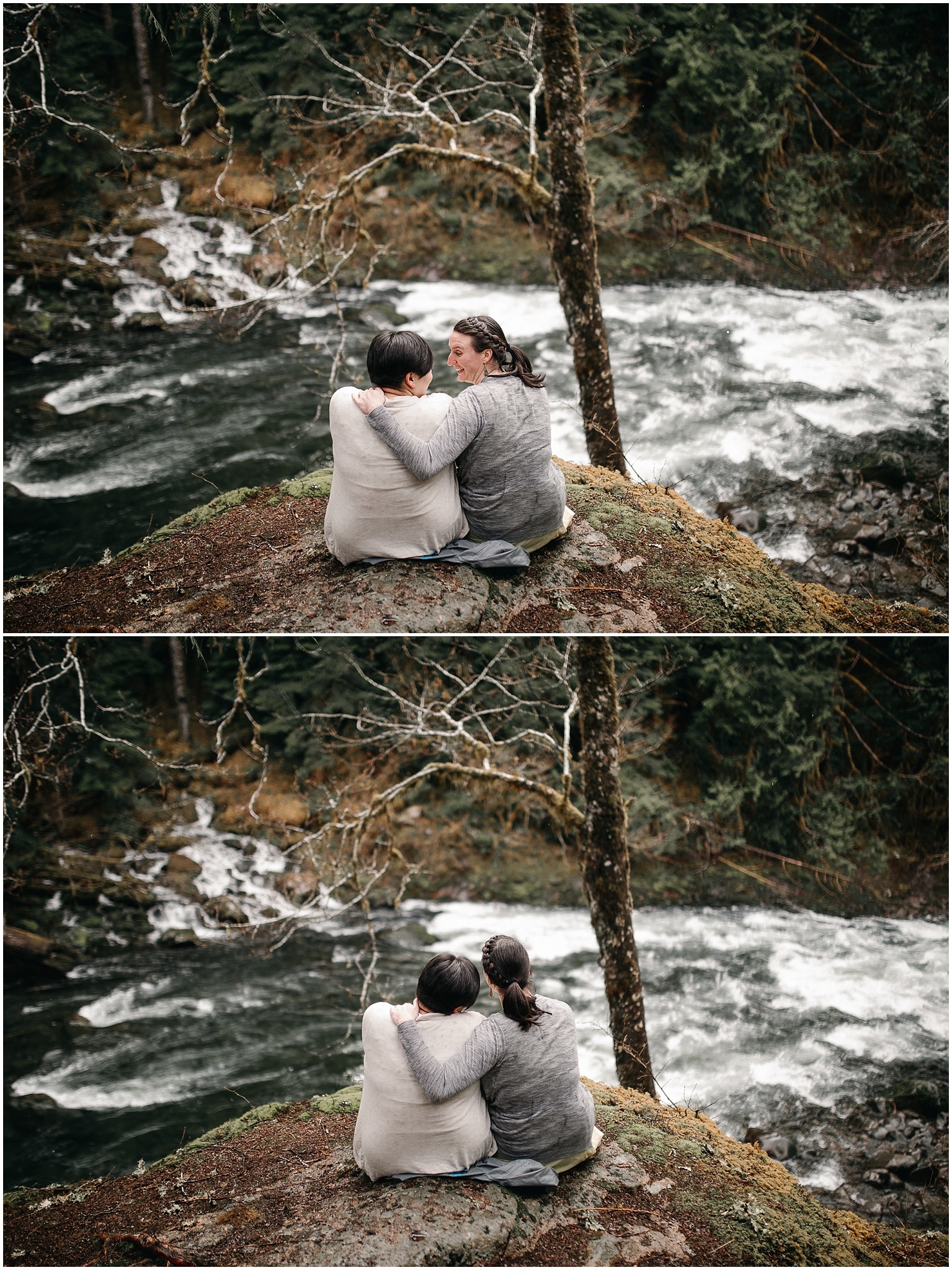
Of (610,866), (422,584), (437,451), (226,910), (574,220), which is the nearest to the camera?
(437,451)

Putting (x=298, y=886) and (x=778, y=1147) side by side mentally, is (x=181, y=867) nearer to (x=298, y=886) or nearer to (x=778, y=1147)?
(x=298, y=886)

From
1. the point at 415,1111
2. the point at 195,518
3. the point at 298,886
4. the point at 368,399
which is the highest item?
the point at 368,399

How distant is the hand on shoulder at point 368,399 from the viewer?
12.1ft

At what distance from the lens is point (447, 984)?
3.35 metres

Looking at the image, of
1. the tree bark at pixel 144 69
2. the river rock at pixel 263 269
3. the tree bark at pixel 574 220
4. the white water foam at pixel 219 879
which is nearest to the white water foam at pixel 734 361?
the tree bark at pixel 574 220

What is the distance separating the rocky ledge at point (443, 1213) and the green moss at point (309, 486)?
322cm

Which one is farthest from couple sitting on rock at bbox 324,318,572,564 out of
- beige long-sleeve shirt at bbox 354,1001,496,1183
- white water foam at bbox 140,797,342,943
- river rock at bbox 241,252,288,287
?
river rock at bbox 241,252,288,287

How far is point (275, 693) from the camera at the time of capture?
420 inches

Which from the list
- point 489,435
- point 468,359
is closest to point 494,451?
point 489,435

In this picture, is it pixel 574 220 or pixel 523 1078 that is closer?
pixel 523 1078

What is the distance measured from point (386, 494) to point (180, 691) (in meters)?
8.01

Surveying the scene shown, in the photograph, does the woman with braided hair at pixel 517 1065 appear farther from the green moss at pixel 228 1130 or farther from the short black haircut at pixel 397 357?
the short black haircut at pixel 397 357

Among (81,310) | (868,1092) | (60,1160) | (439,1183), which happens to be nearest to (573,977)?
(868,1092)

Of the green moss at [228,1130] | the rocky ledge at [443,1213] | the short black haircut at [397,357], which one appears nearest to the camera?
the rocky ledge at [443,1213]
